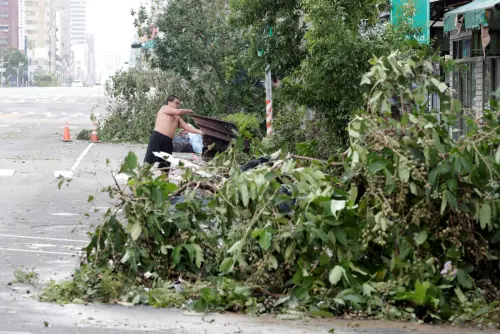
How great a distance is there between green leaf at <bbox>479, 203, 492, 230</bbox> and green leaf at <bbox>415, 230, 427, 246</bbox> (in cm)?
45

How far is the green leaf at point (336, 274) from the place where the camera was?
28.9ft

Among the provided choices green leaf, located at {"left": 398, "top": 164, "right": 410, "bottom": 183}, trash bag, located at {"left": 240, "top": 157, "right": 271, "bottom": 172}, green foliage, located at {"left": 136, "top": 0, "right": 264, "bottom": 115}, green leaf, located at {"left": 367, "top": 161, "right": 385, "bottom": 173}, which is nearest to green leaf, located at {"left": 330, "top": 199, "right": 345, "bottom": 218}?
green leaf, located at {"left": 367, "top": 161, "right": 385, "bottom": 173}

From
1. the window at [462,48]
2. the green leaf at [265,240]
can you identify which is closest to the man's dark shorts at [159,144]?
the window at [462,48]

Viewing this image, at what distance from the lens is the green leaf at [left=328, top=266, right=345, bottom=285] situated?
8812 mm

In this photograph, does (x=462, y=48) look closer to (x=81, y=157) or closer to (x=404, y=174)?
(x=81, y=157)

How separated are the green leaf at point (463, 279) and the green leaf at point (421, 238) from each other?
14.7 inches

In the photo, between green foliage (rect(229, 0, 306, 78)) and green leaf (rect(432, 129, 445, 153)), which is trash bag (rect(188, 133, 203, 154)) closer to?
green foliage (rect(229, 0, 306, 78))

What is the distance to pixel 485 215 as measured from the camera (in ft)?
28.9

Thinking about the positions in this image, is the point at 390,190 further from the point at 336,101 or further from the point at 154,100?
the point at 154,100

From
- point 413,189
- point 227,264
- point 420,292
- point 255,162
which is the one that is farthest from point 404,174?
point 255,162

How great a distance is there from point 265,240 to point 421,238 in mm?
1258

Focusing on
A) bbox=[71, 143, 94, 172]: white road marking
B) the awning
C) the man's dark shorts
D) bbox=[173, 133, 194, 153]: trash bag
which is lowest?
bbox=[71, 143, 94, 172]: white road marking

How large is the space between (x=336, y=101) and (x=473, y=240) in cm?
1014

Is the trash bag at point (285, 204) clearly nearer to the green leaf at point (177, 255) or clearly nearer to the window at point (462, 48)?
the green leaf at point (177, 255)
